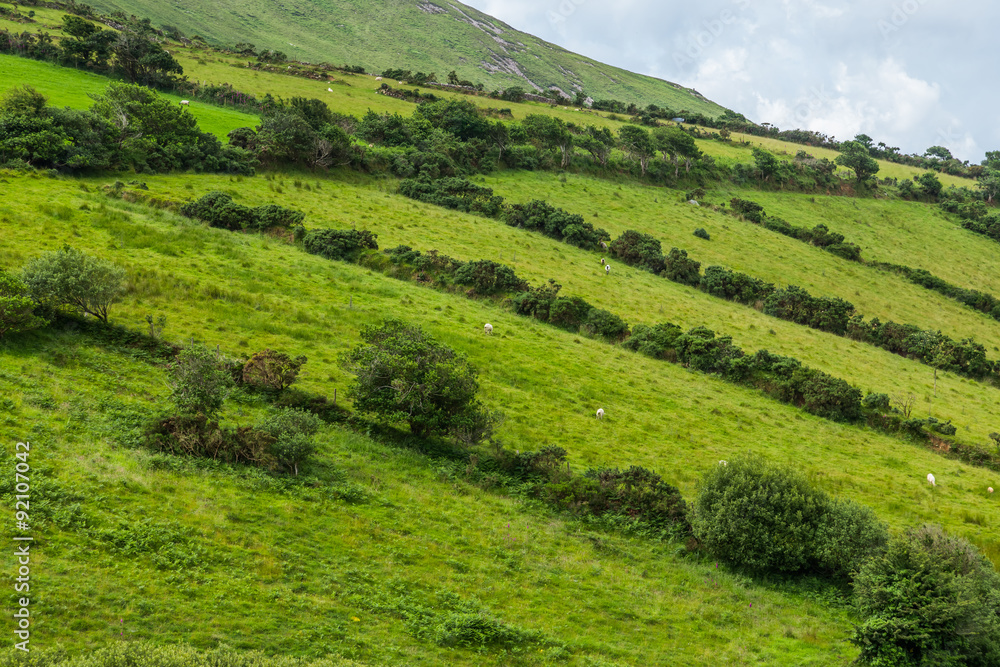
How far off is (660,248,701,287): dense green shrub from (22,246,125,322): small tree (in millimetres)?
49506

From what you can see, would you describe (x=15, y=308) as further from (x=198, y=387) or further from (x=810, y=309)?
(x=810, y=309)

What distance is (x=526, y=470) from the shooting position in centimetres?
2452

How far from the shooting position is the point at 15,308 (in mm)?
22531

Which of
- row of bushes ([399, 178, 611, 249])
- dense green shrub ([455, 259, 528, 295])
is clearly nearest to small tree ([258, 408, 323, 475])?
dense green shrub ([455, 259, 528, 295])

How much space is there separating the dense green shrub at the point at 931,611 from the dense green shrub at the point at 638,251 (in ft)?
158

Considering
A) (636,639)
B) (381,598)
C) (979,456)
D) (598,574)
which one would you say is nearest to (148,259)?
(381,598)

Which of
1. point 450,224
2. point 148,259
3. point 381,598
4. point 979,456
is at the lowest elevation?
point 381,598

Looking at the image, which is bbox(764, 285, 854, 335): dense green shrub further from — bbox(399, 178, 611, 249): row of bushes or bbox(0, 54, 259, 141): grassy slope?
bbox(0, 54, 259, 141): grassy slope

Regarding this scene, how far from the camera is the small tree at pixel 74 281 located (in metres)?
24.2

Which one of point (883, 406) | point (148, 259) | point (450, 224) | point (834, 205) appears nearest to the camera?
point (148, 259)

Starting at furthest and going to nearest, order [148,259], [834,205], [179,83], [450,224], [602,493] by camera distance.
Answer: [834,205] → [179,83] → [450,224] → [148,259] → [602,493]

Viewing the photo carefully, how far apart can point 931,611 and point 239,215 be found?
156ft

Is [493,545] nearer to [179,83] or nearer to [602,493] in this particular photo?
[602,493]

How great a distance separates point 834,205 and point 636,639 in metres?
98.0
